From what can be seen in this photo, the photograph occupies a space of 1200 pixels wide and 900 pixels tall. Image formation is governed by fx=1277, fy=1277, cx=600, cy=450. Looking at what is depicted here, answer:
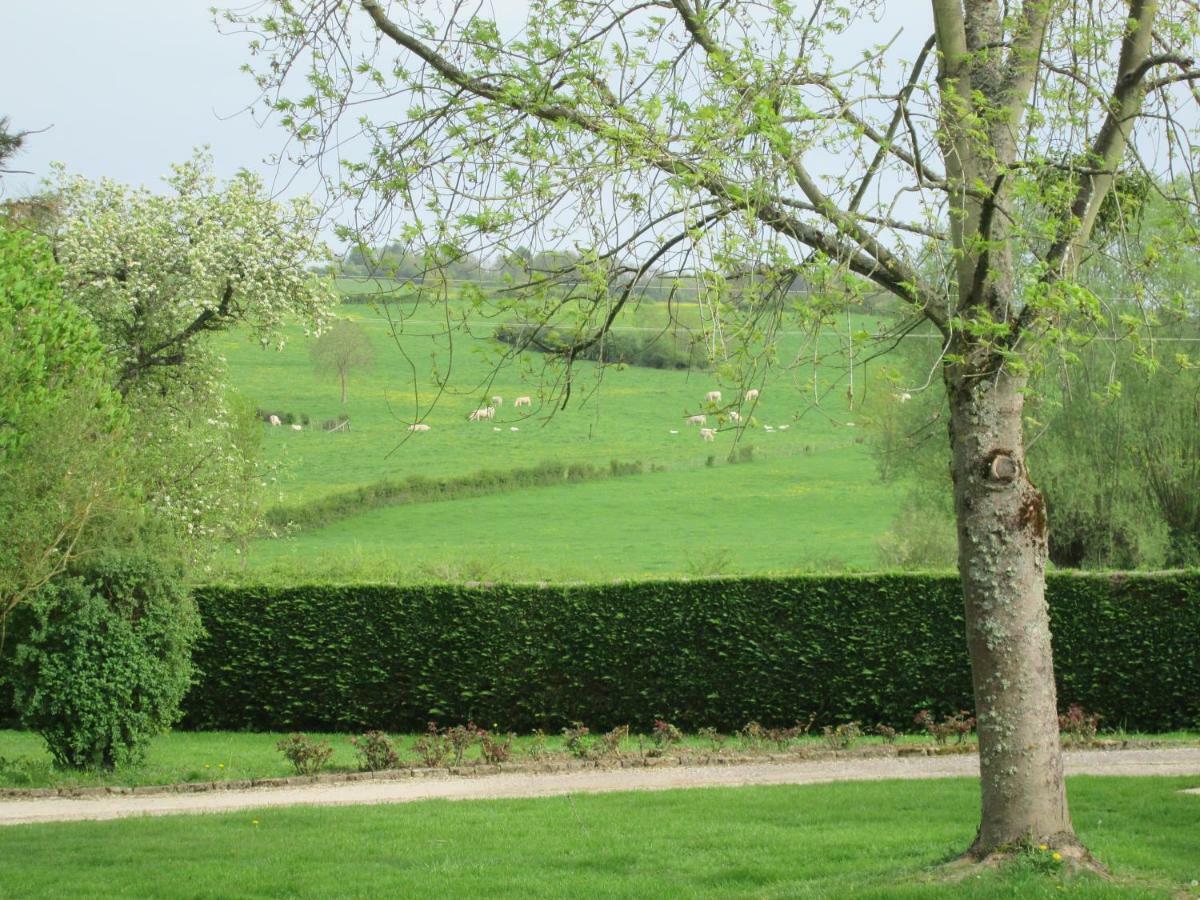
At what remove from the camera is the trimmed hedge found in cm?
1605

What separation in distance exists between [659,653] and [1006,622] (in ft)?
34.6

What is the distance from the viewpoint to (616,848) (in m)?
8.09

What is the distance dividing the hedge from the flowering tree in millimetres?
6161

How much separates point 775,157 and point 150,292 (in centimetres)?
1981

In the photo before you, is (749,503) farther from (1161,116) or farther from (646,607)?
(1161,116)

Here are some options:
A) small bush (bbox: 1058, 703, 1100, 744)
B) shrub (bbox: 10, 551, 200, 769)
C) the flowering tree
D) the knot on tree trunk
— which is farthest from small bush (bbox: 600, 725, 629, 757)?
the flowering tree

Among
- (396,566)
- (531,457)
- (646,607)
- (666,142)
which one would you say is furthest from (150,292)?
(531,457)

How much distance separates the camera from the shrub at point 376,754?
13.1m

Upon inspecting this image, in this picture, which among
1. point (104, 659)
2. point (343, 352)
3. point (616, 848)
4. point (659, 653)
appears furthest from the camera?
point (343, 352)

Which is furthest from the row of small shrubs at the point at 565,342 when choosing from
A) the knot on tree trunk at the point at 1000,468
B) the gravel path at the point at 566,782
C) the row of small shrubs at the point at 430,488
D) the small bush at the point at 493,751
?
the row of small shrubs at the point at 430,488

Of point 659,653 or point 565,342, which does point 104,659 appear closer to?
point 659,653

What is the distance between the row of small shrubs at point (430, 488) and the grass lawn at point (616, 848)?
28161 millimetres

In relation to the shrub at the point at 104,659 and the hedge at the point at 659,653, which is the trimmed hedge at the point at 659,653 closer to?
the hedge at the point at 659,653

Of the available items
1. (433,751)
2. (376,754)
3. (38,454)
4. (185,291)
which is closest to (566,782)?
(433,751)
